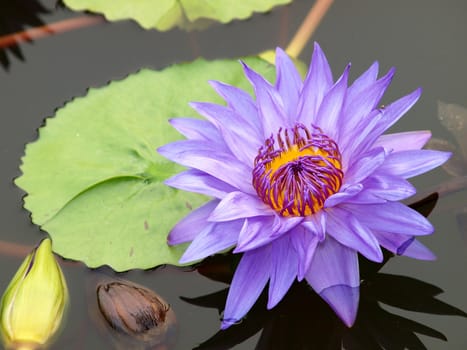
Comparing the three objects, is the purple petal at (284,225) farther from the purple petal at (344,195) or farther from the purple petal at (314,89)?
the purple petal at (314,89)

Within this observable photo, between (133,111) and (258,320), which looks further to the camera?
(133,111)

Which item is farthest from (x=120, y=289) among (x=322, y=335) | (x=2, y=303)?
(x=322, y=335)

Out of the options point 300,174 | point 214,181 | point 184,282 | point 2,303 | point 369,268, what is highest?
point 300,174

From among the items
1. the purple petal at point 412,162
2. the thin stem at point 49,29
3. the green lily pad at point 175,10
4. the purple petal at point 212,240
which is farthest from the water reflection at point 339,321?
the thin stem at point 49,29

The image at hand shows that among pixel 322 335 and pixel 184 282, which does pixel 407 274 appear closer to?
pixel 322 335

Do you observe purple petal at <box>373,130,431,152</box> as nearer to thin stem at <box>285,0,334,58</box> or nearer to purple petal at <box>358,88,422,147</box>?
purple petal at <box>358,88,422,147</box>

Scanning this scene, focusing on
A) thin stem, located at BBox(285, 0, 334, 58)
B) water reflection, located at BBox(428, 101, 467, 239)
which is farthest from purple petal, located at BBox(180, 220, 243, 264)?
thin stem, located at BBox(285, 0, 334, 58)
